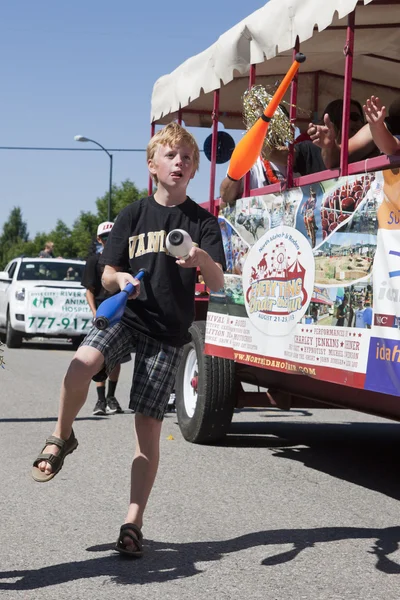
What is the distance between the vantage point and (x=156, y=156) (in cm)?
445

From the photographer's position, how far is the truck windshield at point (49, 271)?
19750mm

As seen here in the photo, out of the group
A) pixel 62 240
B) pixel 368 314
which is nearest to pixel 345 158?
pixel 368 314

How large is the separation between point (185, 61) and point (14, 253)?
129 meters

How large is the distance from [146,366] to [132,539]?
0.72m

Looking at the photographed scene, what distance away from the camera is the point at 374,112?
16.7 feet

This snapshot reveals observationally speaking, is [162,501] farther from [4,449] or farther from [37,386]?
[37,386]

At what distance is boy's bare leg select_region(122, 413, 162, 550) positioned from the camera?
14.3ft

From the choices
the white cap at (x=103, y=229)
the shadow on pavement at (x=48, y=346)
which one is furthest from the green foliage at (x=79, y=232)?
the white cap at (x=103, y=229)

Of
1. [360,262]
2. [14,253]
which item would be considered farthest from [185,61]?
[14,253]

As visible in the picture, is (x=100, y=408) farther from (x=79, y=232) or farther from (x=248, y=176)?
(x=79, y=232)

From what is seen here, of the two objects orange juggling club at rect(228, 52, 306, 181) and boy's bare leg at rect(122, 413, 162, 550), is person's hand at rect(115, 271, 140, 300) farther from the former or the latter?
orange juggling club at rect(228, 52, 306, 181)

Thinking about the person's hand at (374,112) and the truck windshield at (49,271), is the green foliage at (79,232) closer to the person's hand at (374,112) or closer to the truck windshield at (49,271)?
the truck windshield at (49,271)

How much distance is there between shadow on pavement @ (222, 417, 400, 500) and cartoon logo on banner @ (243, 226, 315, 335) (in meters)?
1.16

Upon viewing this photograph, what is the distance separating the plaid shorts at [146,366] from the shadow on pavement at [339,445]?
215 cm
